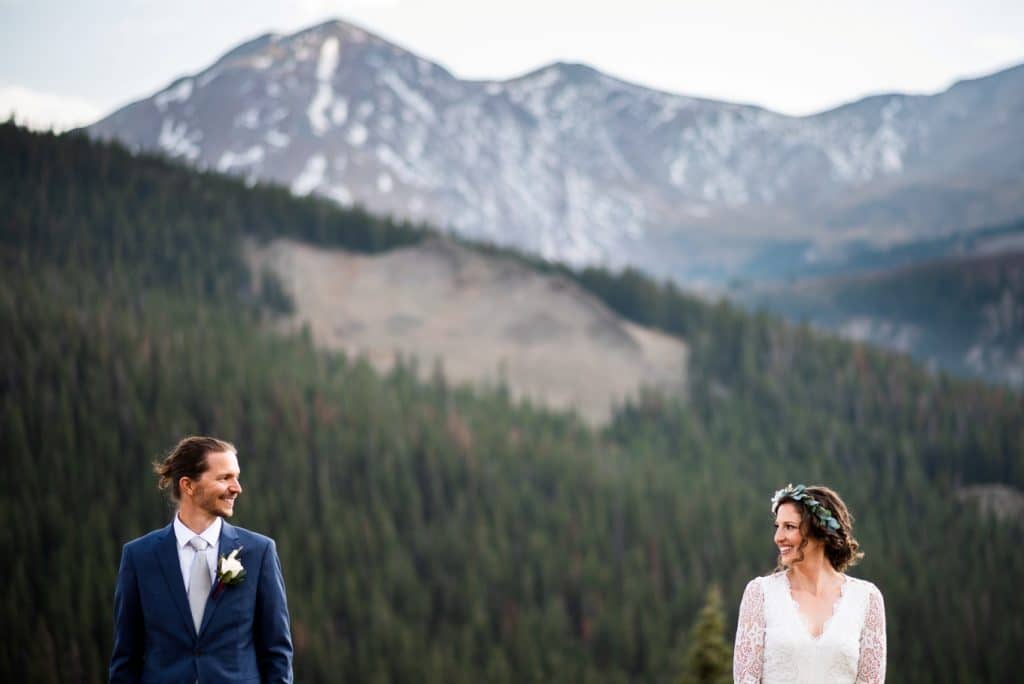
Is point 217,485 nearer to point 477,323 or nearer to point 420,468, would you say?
point 420,468

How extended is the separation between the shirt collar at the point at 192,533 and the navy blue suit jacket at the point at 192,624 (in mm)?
35

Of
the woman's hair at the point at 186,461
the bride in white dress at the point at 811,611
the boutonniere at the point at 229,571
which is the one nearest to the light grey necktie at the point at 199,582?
the boutonniere at the point at 229,571

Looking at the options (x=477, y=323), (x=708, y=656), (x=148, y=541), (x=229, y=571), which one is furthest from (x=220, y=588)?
(x=477, y=323)

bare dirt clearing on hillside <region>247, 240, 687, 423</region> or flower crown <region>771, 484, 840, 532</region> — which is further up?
bare dirt clearing on hillside <region>247, 240, 687, 423</region>

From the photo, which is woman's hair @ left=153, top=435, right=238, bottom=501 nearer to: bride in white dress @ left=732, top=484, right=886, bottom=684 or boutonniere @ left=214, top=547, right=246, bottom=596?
boutonniere @ left=214, top=547, right=246, bottom=596

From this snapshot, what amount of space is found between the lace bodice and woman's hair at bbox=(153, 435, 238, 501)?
377 centimetres

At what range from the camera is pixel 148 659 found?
8.78 meters

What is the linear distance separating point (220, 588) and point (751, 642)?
3607mm

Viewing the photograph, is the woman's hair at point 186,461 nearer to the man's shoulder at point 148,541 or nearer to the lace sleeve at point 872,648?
the man's shoulder at point 148,541

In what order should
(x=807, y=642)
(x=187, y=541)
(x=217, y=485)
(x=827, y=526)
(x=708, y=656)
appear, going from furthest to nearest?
(x=708, y=656) < (x=187, y=541) < (x=217, y=485) < (x=827, y=526) < (x=807, y=642)

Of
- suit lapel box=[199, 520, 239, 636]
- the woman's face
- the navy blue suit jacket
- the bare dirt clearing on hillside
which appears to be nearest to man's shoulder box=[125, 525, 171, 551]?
the navy blue suit jacket

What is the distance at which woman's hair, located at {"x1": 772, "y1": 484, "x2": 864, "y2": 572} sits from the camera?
8672 millimetres

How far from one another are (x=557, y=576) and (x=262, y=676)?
116 meters

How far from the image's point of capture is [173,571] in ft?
28.9
